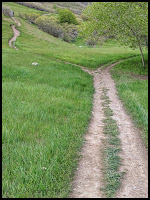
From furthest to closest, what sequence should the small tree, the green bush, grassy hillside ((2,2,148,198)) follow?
the green bush → the small tree → grassy hillside ((2,2,148,198))

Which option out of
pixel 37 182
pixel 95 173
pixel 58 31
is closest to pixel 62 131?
pixel 95 173

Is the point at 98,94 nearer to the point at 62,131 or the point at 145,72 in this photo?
the point at 62,131

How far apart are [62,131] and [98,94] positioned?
25.6 feet

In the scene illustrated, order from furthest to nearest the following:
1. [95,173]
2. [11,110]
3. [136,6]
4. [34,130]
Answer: [136,6]
[11,110]
[34,130]
[95,173]

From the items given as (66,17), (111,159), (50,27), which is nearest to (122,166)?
(111,159)

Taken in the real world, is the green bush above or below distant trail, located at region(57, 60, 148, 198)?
above

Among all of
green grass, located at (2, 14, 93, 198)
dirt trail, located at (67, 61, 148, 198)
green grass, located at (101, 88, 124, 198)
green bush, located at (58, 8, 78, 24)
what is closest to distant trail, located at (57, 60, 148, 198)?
dirt trail, located at (67, 61, 148, 198)

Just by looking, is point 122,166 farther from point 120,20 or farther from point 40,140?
point 120,20

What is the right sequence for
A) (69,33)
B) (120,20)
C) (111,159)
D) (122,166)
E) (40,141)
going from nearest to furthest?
(122,166), (111,159), (40,141), (120,20), (69,33)

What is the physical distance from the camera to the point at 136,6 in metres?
19.1

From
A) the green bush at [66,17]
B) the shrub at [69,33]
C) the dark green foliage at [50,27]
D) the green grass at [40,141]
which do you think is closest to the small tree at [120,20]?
the green grass at [40,141]

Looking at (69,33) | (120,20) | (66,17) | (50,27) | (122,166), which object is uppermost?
(66,17)

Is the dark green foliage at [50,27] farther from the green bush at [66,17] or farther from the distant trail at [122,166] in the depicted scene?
the distant trail at [122,166]

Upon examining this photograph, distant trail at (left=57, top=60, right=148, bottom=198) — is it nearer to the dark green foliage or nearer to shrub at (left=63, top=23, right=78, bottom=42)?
shrub at (left=63, top=23, right=78, bottom=42)
